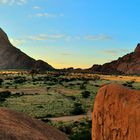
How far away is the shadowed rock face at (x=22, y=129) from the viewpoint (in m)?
10.0

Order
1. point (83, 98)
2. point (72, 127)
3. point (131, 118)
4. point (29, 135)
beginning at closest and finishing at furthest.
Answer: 1. point (29, 135)
2. point (131, 118)
3. point (72, 127)
4. point (83, 98)

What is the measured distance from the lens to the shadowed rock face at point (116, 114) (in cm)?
1484

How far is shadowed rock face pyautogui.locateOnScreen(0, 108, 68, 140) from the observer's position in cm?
1003

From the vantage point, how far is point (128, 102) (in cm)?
1545

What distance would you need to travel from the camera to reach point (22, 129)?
444 inches

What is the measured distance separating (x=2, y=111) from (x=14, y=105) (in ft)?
122

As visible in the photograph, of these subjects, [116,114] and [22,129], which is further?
[116,114]

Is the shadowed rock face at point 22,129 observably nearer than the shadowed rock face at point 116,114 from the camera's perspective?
Yes

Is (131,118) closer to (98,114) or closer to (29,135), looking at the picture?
(98,114)

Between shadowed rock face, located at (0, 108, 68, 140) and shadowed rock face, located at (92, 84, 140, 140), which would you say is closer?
shadowed rock face, located at (0, 108, 68, 140)

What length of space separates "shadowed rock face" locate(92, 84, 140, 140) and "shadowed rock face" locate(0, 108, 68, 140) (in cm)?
237

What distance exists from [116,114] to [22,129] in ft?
18.8

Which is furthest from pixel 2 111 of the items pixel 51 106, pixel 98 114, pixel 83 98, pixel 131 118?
pixel 83 98

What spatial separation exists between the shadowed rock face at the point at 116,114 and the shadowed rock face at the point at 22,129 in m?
2.37
